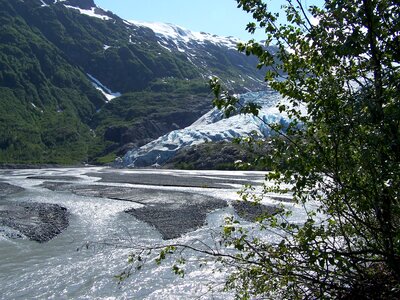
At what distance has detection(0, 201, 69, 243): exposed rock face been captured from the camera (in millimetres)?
30969

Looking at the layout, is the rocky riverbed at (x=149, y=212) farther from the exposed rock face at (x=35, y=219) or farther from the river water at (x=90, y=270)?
the river water at (x=90, y=270)

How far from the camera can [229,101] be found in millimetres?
6062

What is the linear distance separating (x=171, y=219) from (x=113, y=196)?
19907 millimetres

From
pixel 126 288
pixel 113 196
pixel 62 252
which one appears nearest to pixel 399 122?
pixel 126 288

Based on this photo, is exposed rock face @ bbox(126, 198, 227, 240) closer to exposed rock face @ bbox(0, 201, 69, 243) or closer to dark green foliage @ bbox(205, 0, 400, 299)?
exposed rock face @ bbox(0, 201, 69, 243)

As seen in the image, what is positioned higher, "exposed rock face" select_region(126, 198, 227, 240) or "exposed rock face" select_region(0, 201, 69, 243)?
"exposed rock face" select_region(126, 198, 227, 240)

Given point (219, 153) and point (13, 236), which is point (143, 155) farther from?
point (13, 236)

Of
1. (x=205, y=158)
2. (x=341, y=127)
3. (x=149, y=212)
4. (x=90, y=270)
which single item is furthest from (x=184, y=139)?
(x=341, y=127)

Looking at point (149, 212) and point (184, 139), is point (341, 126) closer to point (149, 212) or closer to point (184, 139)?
point (149, 212)

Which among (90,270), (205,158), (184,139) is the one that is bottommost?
(90,270)

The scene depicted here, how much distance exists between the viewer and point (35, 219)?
36.8m

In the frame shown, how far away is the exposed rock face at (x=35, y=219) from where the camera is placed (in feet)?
102

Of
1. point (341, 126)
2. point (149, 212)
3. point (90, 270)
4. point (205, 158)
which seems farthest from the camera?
point (205, 158)

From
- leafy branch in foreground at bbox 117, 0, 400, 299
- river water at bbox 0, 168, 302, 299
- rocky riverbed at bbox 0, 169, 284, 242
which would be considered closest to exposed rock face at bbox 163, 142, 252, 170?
rocky riverbed at bbox 0, 169, 284, 242
